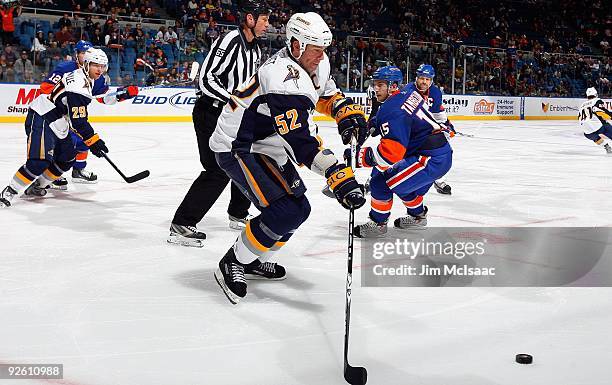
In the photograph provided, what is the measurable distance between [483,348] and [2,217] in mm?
3533

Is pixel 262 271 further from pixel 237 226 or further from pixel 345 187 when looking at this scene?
pixel 237 226

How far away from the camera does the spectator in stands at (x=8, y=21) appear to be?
41.4 ft

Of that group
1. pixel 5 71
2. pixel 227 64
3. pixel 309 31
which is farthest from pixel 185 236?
pixel 5 71

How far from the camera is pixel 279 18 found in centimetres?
1838

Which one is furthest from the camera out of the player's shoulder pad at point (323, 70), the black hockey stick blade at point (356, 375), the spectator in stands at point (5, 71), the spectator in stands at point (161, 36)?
the spectator in stands at point (161, 36)

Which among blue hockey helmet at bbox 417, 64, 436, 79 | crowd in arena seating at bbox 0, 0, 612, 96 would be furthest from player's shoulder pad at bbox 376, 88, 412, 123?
crowd in arena seating at bbox 0, 0, 612, 96

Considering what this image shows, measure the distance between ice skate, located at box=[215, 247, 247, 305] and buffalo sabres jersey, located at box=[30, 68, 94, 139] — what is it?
92.0 inches

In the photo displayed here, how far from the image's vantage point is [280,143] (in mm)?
3141

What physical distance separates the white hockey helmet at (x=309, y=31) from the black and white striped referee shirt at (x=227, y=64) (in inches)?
57.6

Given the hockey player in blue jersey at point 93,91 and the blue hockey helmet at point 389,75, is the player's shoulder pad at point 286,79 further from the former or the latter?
the hockey player in blue jersey at point 93,91

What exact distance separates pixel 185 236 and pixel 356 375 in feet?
7.19

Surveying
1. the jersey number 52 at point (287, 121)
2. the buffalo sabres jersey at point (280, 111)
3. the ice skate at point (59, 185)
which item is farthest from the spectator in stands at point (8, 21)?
the jersey number 52 at point (287, 121)

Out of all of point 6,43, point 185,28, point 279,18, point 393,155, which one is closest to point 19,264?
point 393,155

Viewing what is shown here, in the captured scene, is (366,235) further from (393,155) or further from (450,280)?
(450,280)
